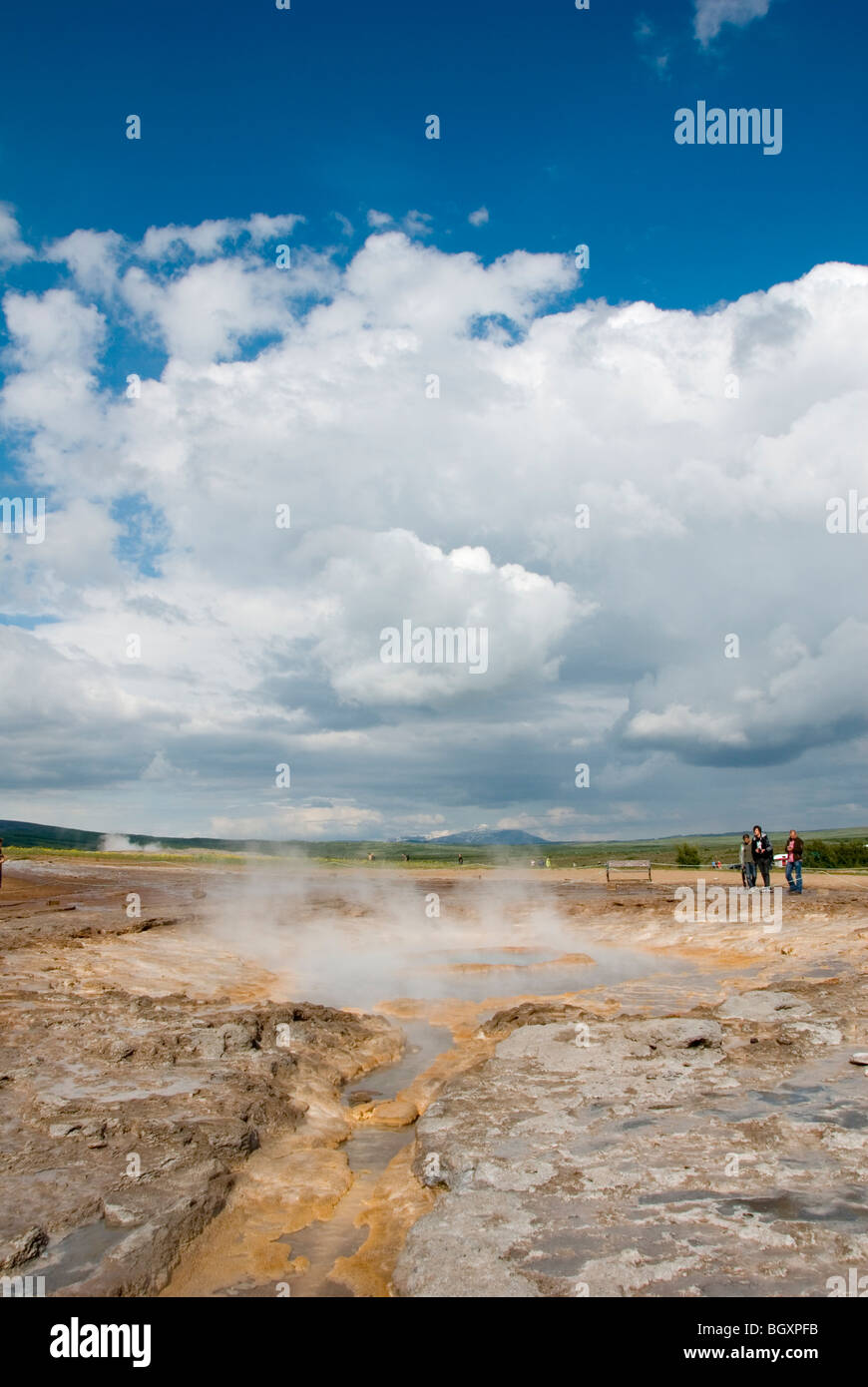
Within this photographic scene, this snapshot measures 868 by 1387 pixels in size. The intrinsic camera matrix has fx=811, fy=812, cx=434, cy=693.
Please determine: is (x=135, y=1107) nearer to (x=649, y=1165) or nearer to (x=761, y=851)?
(x=649, y=1165)

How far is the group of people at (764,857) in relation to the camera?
23.0m

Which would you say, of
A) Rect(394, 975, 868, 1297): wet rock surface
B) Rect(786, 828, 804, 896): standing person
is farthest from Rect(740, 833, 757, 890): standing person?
Rect(394, 975, 868, 1297): wet rock surface

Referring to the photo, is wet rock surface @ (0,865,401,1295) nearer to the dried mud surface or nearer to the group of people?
the dried mud surface

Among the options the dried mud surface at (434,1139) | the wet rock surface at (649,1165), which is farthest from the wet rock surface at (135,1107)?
the wet rock surface at (649,1165)

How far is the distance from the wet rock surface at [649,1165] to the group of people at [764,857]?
15.2m

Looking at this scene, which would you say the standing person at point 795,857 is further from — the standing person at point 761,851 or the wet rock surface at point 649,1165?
the wet rock surface at point 649,1165

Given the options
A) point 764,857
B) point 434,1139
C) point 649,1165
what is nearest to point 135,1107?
point 434,1139

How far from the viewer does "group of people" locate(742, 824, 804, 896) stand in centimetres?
2302

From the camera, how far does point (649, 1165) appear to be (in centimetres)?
544

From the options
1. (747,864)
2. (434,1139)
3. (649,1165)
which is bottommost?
(747,864)

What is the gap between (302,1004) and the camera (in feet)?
35.2

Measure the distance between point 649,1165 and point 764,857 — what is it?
19.8 meters

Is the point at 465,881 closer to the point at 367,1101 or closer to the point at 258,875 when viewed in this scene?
the point at 258,875
